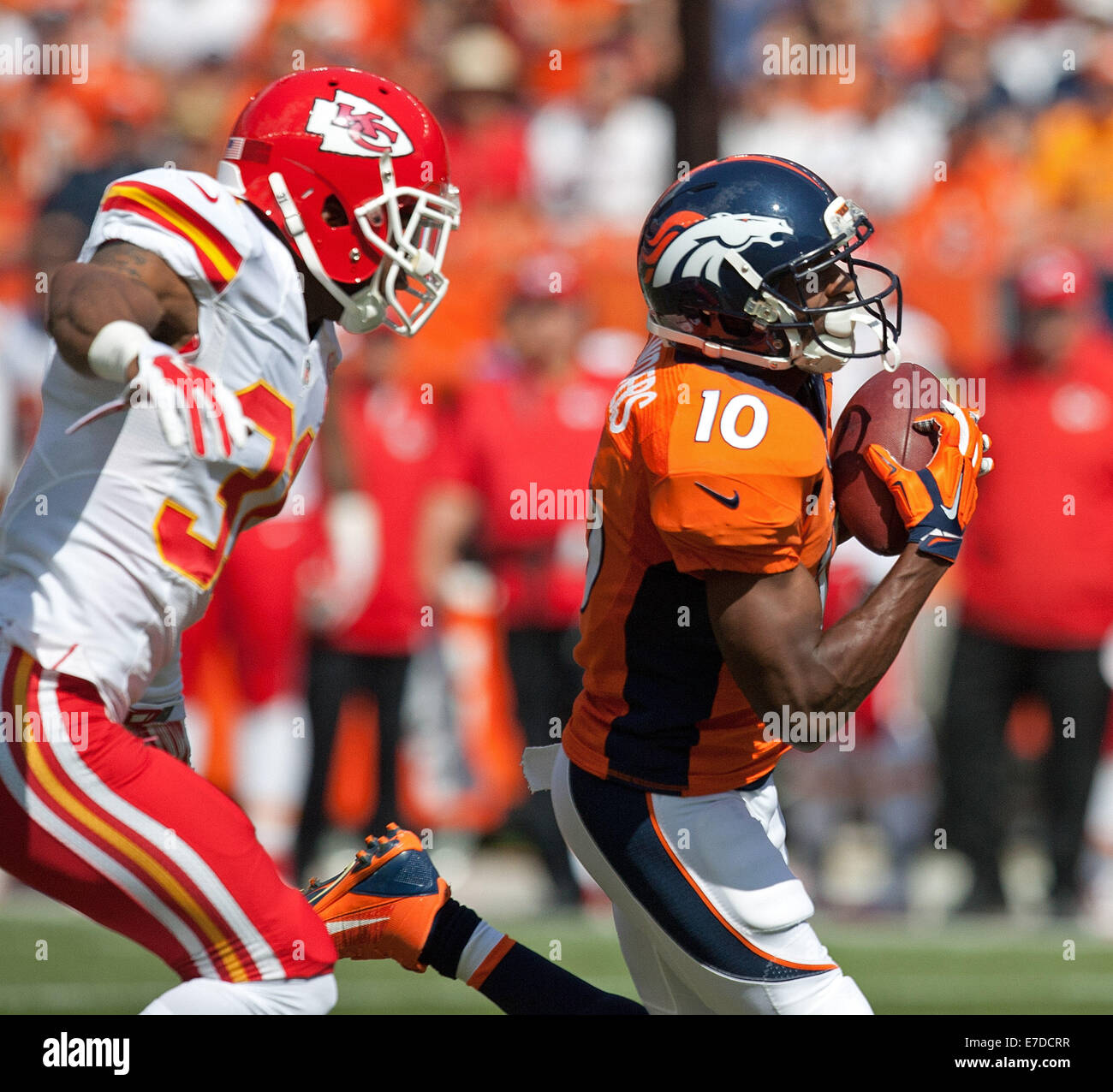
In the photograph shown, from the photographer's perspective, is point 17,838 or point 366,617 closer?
point 17,838

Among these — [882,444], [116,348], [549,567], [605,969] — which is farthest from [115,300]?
[549,567]

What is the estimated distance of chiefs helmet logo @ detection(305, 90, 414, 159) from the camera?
3199 mm

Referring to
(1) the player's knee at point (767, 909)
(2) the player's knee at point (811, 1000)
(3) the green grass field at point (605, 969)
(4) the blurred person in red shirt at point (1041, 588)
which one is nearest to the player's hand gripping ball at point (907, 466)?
(1) the player's knee at point (767, 909)

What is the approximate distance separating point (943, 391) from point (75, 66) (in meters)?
8.16

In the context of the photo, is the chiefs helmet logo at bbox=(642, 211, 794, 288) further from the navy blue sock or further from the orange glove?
the navy blue sock

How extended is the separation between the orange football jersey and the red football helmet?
20.4 inches

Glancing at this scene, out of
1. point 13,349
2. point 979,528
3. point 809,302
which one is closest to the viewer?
point 809,302

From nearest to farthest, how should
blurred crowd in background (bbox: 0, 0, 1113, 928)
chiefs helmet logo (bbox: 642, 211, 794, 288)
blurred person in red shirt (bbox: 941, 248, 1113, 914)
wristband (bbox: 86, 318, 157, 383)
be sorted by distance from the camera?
1. wristband (bbox: 86, 318, 157, 383)
2. chiefs helmet logo (bbox: 642, 211, 794, 288)
3. blurred person in red shirt (bbox: 941, 248, 1113, 914)
4. blurred crowd in background (bbox: 0, 0, 1113, 928)

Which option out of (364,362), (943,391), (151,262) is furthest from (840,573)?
(151,262)

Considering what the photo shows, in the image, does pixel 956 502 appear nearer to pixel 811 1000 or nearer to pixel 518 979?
pixel 811 1000

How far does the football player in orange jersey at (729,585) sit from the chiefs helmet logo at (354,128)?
0.51 metres

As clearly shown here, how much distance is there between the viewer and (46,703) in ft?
9.36

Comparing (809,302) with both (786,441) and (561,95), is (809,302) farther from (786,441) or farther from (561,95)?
(561,95)

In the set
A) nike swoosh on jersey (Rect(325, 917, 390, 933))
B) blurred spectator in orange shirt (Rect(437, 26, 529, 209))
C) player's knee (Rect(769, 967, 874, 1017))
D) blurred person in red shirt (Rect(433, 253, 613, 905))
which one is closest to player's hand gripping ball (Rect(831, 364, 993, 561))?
player's knee (Rect(769, 967, 874, 1017))
